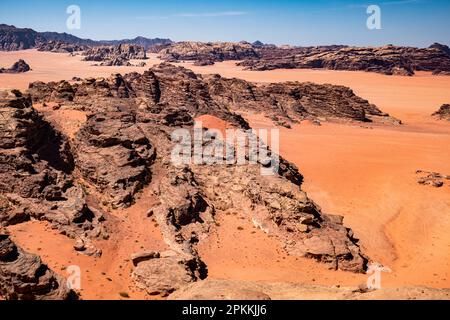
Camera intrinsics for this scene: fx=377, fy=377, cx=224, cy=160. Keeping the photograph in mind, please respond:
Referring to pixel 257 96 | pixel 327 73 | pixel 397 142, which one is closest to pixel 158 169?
pixel 397 142

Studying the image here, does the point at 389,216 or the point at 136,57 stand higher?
the point at 136,57

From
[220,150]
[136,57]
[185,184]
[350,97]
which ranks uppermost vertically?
[136,57]

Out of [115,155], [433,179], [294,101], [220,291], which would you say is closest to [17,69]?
[294,101]

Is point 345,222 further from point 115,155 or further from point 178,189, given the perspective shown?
point 115,155

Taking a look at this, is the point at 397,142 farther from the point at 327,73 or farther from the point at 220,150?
the point at 327,73

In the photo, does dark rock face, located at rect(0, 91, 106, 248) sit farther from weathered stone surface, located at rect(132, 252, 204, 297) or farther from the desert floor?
weathered stone surface, located at rect(132, 252, 204, 297)
